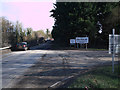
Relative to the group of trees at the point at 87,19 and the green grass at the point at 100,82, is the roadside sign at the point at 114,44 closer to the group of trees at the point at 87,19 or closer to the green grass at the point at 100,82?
the green grass at the point at 100,82

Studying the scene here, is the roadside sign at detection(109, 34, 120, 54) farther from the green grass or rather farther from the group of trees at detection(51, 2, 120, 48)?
the group of trees at detection(51, 2, 120, 48)

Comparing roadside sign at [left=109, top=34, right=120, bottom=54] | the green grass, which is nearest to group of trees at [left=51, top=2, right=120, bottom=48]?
roadside sign at [left=109, top=34, right=120, bottom=54]

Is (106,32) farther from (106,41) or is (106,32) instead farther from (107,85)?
(107,85)

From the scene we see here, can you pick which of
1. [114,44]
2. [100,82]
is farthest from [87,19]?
[100,82]

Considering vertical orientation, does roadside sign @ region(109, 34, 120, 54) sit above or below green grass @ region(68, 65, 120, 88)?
above

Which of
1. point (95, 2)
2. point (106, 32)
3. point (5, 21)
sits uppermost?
point (95, 2)

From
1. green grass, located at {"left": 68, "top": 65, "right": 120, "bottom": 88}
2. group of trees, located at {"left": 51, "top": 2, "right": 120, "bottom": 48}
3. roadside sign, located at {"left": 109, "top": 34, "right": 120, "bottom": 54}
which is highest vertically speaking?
group of trees, located at {"left": 51, "top": 2, "right": 120, "bottom": 48}

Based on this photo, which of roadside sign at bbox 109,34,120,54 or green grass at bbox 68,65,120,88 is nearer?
green grass at bbox 68,65,120,88

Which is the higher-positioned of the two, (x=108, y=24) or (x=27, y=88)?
(x=108, y=24)

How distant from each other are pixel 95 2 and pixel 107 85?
26.1 meters

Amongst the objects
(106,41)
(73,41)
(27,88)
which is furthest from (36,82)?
(106,41)

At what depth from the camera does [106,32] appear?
3003cm

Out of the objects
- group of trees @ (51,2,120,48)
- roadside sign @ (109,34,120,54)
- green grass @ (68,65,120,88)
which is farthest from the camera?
group of trees @ (51,2,120,48)

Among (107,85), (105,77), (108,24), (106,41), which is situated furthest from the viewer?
(106,41)
